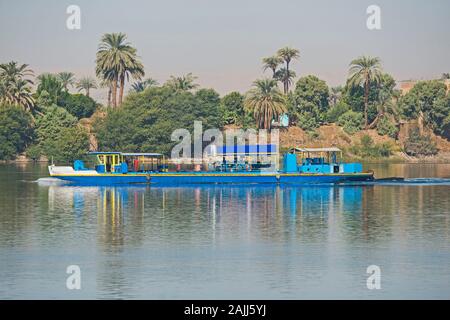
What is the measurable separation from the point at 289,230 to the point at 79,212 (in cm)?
1752

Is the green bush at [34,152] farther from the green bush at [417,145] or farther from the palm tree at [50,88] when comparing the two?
the green bush at [417,145]

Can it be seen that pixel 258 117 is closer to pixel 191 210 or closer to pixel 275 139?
pixel 275 139

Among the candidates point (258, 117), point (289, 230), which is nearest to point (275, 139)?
point (258, 117)

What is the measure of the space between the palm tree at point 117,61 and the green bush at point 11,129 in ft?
50.0

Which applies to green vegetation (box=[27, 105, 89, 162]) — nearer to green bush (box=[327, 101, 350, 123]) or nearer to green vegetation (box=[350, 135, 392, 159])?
green vegetation (box=[350, 135, 392, 159])

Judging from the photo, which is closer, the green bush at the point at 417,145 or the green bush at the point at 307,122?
the green bush at the point at 417,145

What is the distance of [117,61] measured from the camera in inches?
6058

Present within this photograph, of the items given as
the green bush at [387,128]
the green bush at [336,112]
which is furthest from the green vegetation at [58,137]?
the green bush at [387,128]

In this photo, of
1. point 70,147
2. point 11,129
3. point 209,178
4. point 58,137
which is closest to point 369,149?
point 70,147

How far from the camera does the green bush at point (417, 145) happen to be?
163 meters

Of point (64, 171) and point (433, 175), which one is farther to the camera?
point (433, 175)

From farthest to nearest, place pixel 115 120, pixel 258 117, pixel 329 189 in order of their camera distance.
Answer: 1. pixel 258 117
2. pixel 115 120
3. pixel 329 189

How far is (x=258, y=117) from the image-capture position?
157 m

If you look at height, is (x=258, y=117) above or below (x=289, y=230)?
above
